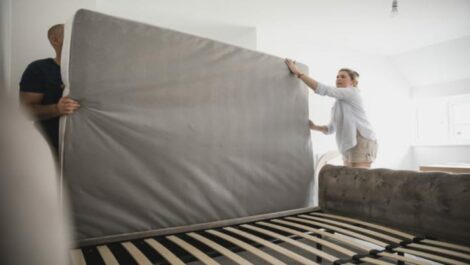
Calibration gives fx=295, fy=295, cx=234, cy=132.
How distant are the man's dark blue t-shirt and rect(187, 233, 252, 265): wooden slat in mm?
806

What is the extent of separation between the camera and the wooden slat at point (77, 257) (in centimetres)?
100

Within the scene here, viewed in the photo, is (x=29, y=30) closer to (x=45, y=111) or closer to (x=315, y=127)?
(x=45, y=111)

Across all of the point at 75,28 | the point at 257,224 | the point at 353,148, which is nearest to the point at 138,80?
the point at 75,28

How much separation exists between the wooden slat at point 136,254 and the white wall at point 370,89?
279cm

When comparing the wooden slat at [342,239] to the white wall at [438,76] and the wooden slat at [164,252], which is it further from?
the white wall at [438,76]

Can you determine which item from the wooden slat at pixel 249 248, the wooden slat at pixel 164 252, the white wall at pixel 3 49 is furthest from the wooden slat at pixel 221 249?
the white wall at pixel 3 49

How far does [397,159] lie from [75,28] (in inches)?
191

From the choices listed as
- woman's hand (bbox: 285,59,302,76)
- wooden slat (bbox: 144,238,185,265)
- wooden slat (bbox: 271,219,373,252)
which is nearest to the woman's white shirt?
woman's hand (bbox: 285,59,302,76)

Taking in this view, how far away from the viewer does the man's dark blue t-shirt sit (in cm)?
142

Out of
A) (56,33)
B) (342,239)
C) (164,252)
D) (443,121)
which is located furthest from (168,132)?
(443,121)

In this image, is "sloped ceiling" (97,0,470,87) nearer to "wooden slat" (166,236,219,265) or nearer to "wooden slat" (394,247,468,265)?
"wooden slat" (166,236,219,265)

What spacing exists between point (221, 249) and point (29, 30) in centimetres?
183

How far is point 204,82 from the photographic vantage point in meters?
1.58

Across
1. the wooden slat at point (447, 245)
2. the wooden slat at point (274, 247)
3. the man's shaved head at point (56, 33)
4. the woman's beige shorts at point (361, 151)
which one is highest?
the man's shaved head at point (56, 33)
